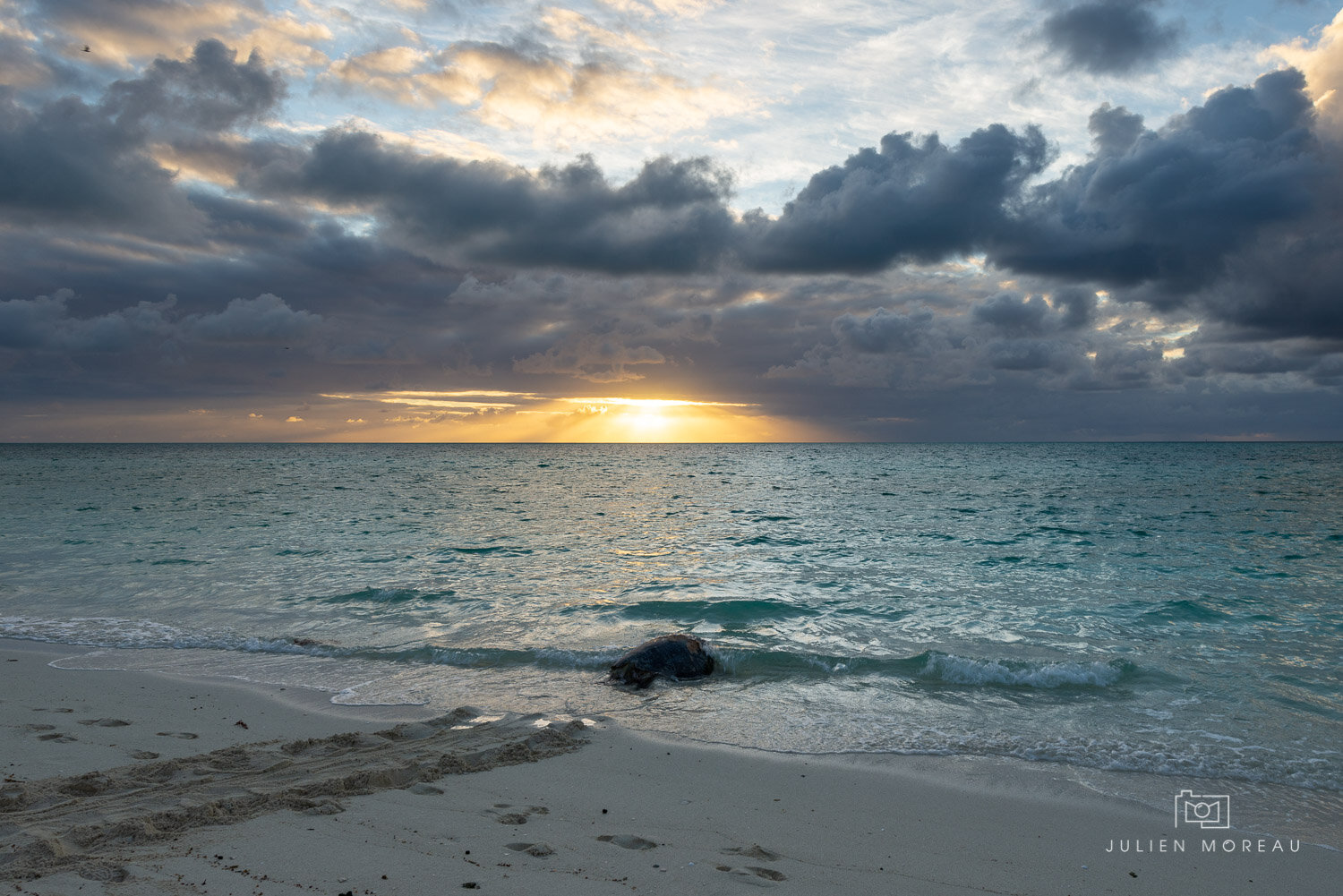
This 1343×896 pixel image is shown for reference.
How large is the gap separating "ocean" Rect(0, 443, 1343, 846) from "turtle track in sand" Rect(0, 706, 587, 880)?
1.45m

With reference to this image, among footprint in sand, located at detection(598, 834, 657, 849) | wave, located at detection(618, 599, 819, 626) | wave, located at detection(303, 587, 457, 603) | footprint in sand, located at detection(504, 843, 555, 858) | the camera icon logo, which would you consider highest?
footprint in sand, located at detection(504, 843, 555, 858)

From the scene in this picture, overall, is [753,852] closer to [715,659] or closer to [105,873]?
[105,873]

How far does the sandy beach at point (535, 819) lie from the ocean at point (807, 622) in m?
0.89

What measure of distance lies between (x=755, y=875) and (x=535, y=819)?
1.89 metres

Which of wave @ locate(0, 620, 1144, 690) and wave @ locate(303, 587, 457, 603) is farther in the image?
wave @ locate(303, 587, 457, 603)

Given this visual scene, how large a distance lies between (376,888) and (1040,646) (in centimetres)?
1120

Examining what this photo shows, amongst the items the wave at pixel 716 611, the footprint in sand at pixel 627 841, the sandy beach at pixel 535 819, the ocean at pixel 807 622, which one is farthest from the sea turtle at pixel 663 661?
the footprint in sand at pixel 627 841

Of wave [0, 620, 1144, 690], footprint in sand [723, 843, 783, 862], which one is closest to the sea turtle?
wave [0, 620, 1144, 690]

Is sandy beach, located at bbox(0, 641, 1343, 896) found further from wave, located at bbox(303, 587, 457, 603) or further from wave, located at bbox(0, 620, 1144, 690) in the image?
wave, located at bbox(303, 587, 457, 603)

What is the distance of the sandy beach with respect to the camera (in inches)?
193

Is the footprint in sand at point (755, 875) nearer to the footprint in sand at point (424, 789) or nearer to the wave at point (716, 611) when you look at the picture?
the footprint in sand at point (424, 789)

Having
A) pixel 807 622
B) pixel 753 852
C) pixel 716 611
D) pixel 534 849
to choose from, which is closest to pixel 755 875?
pixel 753 852

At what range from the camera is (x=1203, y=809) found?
6.56 metres

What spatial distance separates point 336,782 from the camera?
6270mm
